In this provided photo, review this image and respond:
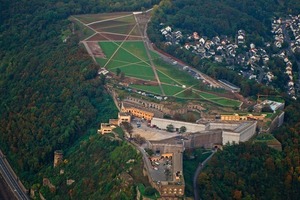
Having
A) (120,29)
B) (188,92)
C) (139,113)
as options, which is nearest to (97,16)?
(120,29)

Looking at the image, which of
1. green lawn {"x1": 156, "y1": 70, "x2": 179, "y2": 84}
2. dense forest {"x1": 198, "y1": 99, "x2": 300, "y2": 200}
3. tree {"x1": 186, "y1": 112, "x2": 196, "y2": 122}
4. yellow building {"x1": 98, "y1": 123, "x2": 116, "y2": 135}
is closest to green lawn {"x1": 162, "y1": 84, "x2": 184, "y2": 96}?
green lawn {"x1": 156, "y1": 70, "x2": 179, "y2": 84}

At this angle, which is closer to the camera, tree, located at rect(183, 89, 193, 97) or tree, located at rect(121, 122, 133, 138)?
tree, located at rect(121, 122, 133, 138)

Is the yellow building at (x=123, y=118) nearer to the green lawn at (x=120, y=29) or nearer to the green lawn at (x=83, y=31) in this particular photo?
the green lawn at (x=83, y=31)

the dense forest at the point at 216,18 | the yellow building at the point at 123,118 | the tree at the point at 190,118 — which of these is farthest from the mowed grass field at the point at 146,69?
the yellow building at the point at 123,118

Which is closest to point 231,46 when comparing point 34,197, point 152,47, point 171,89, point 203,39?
point 203,39

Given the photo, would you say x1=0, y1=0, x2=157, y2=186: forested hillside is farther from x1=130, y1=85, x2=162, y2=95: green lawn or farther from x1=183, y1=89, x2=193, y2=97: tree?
x1=183, y1=89, x2=193, y2=97: tree

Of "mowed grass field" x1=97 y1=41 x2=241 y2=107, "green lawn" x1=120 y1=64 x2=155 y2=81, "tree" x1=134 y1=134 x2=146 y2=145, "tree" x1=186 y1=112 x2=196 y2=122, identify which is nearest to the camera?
"tree" x1=134 y1=134 x2=146 y2=145
